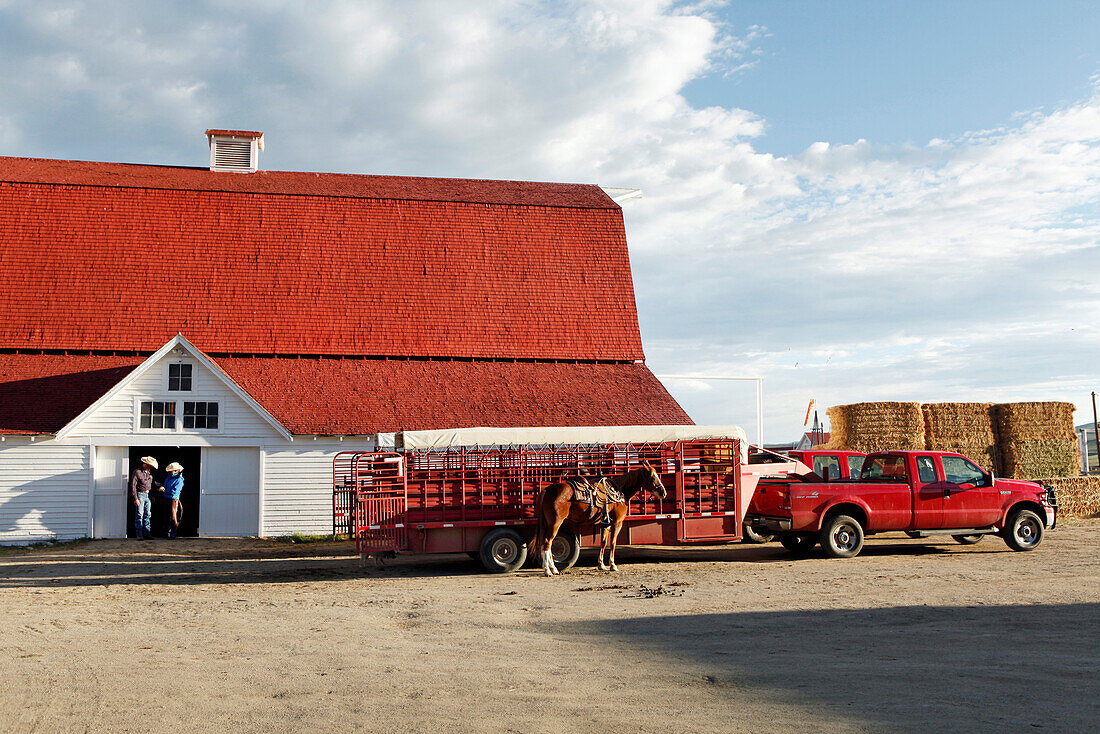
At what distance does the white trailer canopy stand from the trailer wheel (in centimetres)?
154

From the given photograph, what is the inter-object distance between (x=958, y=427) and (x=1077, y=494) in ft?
11.4

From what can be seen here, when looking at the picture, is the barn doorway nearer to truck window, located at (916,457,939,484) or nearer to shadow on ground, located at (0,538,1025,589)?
shadow on ground, located at (0,538,1025,589)

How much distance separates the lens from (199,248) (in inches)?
1012

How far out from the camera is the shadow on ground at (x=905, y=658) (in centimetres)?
618

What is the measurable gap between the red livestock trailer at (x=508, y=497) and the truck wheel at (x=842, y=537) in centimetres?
158

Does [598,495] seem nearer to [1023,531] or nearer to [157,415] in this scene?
[1023,531]

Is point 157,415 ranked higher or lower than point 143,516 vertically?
higher

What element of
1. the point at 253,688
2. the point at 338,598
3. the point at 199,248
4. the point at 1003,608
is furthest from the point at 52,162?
the point at 1003,608

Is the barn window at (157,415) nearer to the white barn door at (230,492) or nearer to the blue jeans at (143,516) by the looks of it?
the white barn door at (230,492)

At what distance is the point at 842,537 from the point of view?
15781 mm

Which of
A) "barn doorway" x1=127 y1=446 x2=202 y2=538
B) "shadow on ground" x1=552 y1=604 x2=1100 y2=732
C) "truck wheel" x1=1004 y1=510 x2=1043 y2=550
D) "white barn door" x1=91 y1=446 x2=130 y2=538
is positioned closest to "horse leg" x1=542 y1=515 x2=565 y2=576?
"shadow on ground" x1=552 y1=604 x2=1100 y2=732

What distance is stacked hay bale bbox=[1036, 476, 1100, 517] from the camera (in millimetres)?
22984

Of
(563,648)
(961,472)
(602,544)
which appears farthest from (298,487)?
(961,472)

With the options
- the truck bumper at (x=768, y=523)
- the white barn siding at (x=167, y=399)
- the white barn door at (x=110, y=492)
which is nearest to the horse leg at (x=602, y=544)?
the truck bumper at (x=768, y=523)
